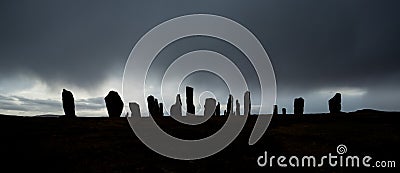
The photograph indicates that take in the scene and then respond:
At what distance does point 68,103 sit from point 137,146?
2280 cm

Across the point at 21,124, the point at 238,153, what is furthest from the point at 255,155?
the point at 21,124

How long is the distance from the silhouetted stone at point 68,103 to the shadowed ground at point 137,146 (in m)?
13.7

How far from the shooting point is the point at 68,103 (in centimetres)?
3164

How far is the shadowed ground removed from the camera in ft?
33.9

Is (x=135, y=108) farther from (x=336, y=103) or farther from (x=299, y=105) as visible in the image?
(x=336, y=103)

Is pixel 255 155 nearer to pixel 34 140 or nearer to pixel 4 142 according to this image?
pixel 34 140

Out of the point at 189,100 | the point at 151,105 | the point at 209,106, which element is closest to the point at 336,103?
the point at 209,106

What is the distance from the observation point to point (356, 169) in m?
10.1

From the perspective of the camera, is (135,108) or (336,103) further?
(336,103)

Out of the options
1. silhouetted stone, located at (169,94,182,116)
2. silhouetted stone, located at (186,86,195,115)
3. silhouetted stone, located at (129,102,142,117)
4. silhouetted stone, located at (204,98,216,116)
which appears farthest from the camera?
silhouetted stone, located at (204,98,216,116)

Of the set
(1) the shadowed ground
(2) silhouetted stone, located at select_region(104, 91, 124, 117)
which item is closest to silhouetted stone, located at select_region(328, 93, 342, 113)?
(1) the shadowed ground

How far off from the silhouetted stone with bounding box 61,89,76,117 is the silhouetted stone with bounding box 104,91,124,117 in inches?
175

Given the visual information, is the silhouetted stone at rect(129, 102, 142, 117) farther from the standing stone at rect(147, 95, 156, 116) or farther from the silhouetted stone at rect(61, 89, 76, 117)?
the silhouetted stone at rect(61, 89, 76, 117)

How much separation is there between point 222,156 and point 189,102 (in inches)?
1052
